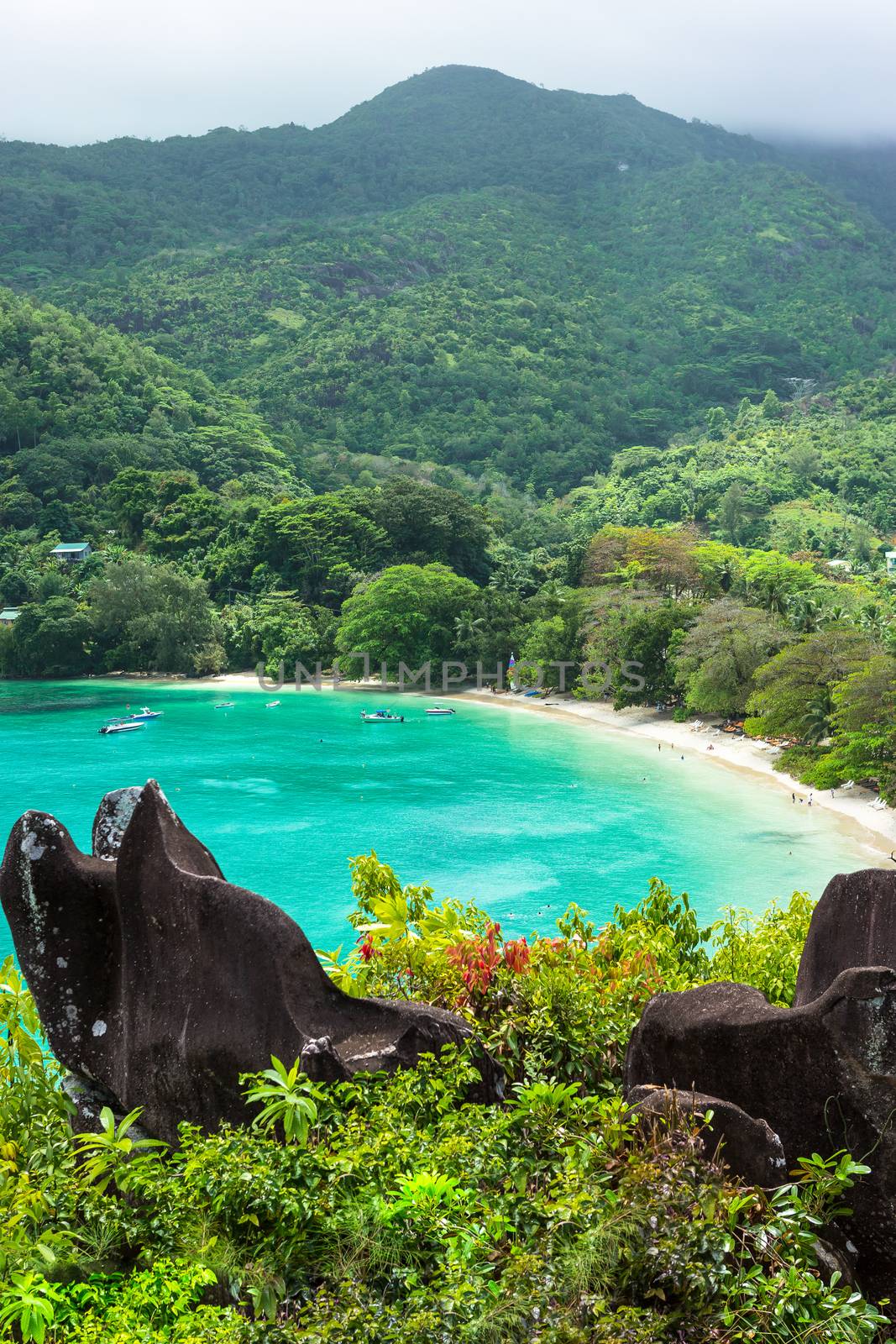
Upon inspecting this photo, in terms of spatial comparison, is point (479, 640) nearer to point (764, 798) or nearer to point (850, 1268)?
point (764, 798)

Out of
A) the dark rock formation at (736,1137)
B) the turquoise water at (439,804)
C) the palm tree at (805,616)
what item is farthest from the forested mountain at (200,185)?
the dark rock formation at (736,1137)

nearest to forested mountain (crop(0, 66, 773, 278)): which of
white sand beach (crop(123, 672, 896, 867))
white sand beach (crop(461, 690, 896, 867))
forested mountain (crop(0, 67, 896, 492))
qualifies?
forested mountain (crop(0, 67, 896, 492))

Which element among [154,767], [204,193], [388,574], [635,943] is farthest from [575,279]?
[635,943]

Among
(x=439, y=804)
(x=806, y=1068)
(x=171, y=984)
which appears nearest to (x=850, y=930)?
(x=806, y=1068)

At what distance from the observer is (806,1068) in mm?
4664

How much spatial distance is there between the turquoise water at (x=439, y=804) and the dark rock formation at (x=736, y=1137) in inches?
781

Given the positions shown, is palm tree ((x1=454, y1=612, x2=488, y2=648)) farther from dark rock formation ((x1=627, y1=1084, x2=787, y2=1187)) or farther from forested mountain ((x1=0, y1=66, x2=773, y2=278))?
forested mountain ((x1=0, y1=66, x2=773, y2=278))

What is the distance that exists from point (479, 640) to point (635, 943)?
1965 inches

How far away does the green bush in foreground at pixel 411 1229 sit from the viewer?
12.1 feet

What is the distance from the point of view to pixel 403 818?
35188mm

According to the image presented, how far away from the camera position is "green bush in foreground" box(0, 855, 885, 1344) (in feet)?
12.1

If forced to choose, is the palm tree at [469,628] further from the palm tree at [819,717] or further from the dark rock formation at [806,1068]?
the dark rock formation at [806,1068]

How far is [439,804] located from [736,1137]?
107 ft

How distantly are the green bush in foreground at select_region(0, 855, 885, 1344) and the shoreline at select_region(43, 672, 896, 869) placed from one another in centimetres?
2352
